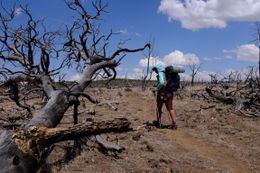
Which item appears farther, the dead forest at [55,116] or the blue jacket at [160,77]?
the blue jacket at [160,77]

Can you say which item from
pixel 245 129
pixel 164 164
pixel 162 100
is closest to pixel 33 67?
pixel 162 100

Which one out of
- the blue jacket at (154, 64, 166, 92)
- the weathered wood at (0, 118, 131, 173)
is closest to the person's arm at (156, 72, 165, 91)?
the blue jacket at (154, 64, 166, 92)

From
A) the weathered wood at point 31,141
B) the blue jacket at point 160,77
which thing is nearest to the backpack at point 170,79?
the blue jacket at point 160,77

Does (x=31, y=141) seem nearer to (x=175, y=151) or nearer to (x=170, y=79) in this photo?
(x=175, y=151)

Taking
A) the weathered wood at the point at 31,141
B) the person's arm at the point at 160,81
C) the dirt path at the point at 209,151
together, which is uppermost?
the person's arm at the point at 160,81

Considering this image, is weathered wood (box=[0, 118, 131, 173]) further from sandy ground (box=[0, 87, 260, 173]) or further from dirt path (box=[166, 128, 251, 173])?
dirt path (box=[166, 128, 251, 173])

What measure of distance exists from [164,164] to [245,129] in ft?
14.8

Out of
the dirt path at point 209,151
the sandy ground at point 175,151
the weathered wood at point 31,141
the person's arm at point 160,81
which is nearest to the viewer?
the weathered wood at point 31,141

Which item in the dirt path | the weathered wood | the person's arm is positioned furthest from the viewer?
the person's arm

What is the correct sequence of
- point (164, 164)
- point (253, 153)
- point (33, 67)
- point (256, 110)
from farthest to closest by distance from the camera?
point (256, 110) < point (33, 67) < point (253, 153) < point (164, 164)

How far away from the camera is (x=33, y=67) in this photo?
9672 mm

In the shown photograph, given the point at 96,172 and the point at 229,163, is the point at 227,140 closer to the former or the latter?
the point at 229,163

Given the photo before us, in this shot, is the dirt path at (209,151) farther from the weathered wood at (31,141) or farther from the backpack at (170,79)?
the weathered wood at (31,141)

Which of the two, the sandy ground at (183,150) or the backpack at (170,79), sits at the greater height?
the backpack at (170,79)
